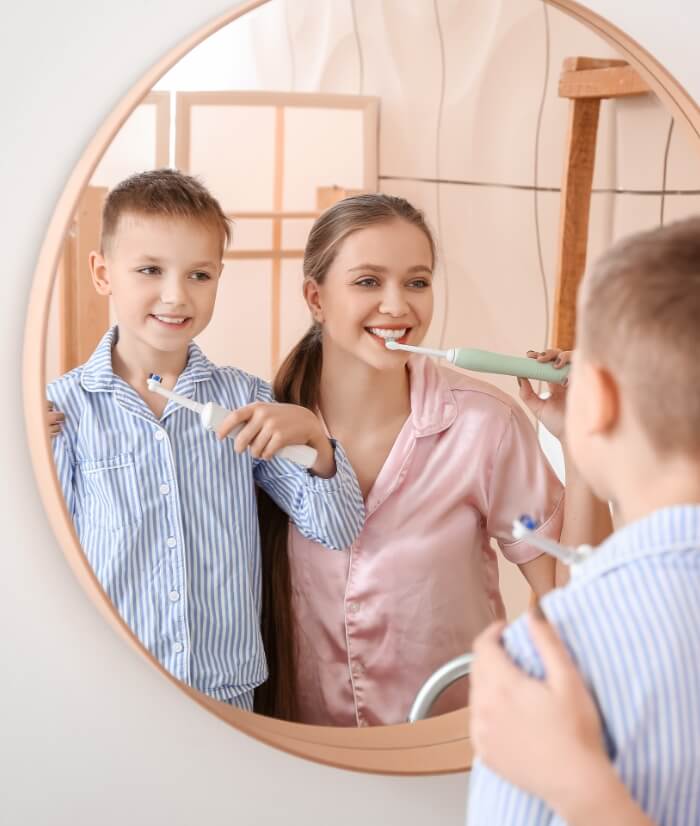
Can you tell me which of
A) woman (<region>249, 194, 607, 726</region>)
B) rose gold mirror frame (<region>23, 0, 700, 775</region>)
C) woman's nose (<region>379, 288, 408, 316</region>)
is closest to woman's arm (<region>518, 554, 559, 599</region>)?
woman (<region>249, 194, 607, 726</region>)

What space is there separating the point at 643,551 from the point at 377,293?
39 cm

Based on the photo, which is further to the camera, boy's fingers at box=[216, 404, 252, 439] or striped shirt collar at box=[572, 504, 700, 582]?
boy's fingers at box=[216, 404, 252, 439]

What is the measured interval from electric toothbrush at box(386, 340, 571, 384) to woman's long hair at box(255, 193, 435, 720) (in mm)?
77

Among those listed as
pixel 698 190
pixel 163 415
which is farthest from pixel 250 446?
pixel 698 190

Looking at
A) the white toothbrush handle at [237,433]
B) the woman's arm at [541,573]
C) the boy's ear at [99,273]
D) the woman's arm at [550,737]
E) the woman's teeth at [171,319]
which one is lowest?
the woman's arm at [541,573]

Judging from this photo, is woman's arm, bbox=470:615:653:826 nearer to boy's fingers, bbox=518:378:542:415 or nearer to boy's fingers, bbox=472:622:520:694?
boy's fingers, bbox=472:622:520:694

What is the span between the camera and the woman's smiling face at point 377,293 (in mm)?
784

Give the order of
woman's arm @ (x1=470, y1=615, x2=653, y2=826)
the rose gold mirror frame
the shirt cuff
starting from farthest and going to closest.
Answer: the shirt cuff → the rose gold mirror frame → woman's arm @ (x1=470, y1=615, x2=653, y2=826)

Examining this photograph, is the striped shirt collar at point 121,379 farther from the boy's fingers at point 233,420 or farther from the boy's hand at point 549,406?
the boy's hand at point 549,406

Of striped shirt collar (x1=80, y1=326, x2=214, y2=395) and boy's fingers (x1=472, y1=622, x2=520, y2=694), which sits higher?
striped shirt collar (x1=80, y1=326, x2=214, y2=395)

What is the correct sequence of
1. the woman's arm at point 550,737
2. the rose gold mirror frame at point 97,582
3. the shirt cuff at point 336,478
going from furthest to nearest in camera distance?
the shirt cuff at point 336,478 → the rose gold mirror frame at point 97,582 → the woman's arm at point 550,737

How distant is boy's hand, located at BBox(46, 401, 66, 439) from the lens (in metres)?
0.68

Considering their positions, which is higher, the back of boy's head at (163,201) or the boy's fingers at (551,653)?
the back of boy's head at (163,201)

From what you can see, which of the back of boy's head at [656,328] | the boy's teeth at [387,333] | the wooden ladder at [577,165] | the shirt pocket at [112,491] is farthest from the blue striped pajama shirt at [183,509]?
the back of boy's head at [656,328]
